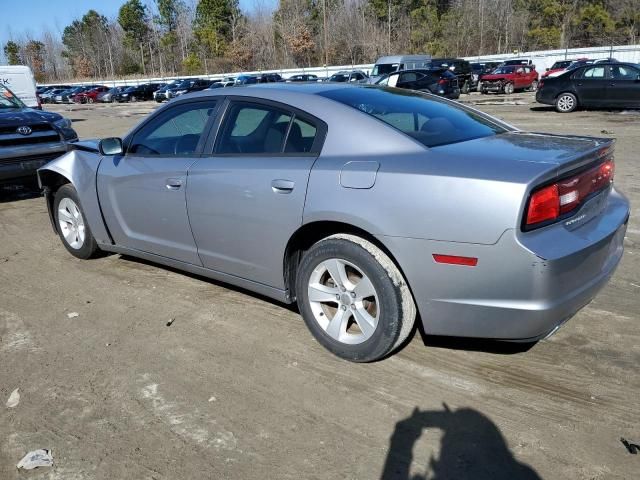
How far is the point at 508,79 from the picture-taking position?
2848cm

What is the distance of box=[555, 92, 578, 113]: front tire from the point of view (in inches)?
711

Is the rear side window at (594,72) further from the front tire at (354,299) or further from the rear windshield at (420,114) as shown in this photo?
the front tire at (354,299)

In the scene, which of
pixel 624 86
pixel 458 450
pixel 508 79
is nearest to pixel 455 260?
pixel 458 450

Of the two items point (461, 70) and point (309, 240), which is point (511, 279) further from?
point (461, 70)

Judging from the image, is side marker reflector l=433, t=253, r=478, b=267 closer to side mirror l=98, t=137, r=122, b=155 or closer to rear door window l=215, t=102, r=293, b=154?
rear door window l=215, t=102, r=293, b=154

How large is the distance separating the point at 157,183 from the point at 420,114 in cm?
196

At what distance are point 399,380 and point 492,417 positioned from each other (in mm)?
546

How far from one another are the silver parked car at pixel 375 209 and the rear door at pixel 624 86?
15.9 m

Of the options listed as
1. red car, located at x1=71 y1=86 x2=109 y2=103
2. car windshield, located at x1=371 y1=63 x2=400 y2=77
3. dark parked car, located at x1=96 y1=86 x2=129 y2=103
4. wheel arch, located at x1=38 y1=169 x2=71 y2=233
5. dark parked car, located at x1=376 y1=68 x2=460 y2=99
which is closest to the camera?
wheel arch, located at x1=38 y1=169 x2=71 y2=233

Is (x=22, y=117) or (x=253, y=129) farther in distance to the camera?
(x=22, y=117)

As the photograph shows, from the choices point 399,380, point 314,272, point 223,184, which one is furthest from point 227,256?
point 399,380

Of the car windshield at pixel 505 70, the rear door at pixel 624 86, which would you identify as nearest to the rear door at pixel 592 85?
→ the rear door at pixel 624 86

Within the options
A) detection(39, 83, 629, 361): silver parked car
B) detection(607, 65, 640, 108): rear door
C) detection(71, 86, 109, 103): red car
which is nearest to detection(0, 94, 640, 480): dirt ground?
detection(39, 83, 629, 361): silver parked car

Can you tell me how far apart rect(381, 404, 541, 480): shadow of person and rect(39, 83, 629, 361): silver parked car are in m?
0.43
